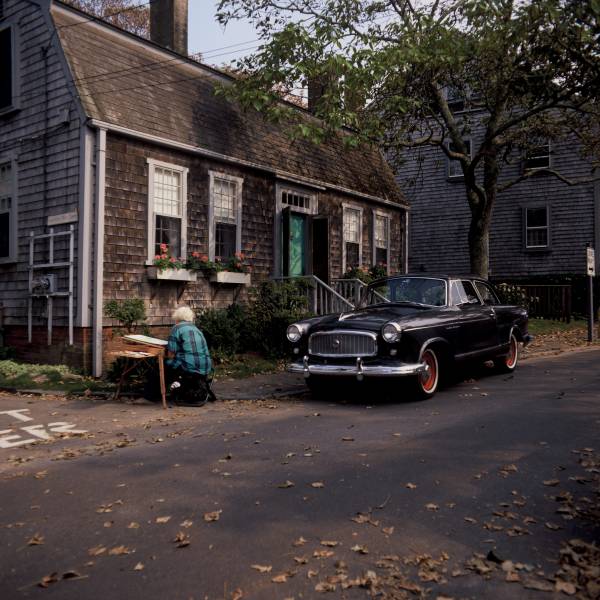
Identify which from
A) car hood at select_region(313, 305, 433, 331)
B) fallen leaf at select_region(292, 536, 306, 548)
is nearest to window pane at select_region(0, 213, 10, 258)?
car hood at select_region(313, 305, 433, 331)

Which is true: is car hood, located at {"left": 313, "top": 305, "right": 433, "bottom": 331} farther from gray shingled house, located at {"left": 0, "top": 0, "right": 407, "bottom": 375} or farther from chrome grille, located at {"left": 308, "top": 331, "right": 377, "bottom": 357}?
gray shingled house, located at {"left": 0, "top": 0, "right": 407, "bottom": 375}

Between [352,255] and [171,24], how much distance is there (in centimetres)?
793

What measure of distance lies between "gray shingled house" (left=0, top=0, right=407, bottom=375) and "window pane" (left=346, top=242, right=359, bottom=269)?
116 inches

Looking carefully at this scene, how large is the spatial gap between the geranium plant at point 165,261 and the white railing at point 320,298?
325 centimetres

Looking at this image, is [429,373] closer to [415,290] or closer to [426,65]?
[415,290]

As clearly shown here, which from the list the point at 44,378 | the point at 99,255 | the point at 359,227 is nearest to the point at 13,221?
the point at 99,255

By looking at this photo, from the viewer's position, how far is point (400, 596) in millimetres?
3400

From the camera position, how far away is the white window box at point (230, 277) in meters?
14.3

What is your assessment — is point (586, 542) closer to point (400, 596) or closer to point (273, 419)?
point (400, 596)

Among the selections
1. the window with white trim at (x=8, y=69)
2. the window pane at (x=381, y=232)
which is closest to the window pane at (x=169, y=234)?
the window with white trim at (x=8, y=69)

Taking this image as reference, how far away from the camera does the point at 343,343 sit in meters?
9.48

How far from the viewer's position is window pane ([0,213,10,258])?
548 inches

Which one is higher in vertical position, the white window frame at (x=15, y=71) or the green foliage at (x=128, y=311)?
the white window frame at (x=15, y=71)

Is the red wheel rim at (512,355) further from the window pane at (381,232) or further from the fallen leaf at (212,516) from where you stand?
the window pane at (381,232)
